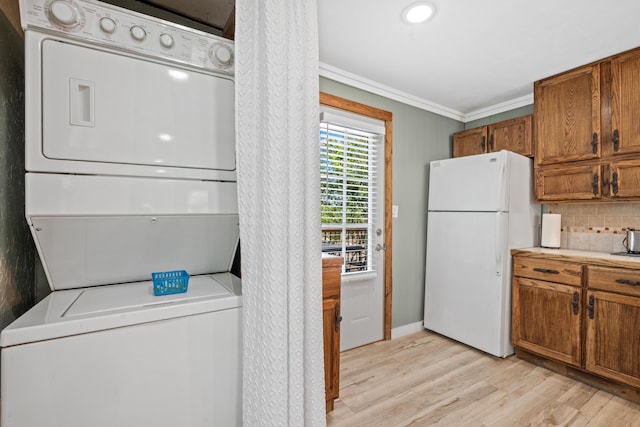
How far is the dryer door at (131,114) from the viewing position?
0.98 metres

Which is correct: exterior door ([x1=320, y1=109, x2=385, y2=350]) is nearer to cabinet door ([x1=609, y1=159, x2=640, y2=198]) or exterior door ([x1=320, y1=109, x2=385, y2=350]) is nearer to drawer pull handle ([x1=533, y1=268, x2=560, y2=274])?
A: drawer pull handle ([x1=533, y1=268, x2=560, y2=274])

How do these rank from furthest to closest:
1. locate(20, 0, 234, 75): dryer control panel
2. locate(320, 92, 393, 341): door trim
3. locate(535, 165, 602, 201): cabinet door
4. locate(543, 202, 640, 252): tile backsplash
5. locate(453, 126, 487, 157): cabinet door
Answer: locate(453, 126, 487, 157): cabinet door
locate(320, 92, 393, 341): door trim
locate(543, 202, 640, 252): tile backsplash
locate(535, 165, 602, 201): cabinet door
locate(20, 0, 234, 75): dryer control panel

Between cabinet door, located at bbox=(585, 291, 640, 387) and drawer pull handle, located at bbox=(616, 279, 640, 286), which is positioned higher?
drawer pull handle, located at bbox=(616, 279, 640, 286)

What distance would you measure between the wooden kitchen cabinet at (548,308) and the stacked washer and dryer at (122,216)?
2442 mm

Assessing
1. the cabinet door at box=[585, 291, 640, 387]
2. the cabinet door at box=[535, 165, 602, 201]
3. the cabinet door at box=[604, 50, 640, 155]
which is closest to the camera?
the cabinet door at box=[585, 291, 640, 387]

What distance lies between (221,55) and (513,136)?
110 inches

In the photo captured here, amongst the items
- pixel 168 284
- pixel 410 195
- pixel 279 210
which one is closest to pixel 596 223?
pixel 410 195

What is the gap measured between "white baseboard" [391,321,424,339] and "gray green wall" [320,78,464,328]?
0.12 ft

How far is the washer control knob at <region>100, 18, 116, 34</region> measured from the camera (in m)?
1.03

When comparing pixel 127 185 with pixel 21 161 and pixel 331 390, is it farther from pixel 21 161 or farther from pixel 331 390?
pixel 331 390

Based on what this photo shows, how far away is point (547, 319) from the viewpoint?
239cm

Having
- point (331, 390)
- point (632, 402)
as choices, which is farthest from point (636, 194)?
point (331, 390)

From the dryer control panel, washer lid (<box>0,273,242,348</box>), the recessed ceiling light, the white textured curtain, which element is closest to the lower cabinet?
the recessed ceiling light

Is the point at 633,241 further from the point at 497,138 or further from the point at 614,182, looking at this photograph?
the point at 497,138
